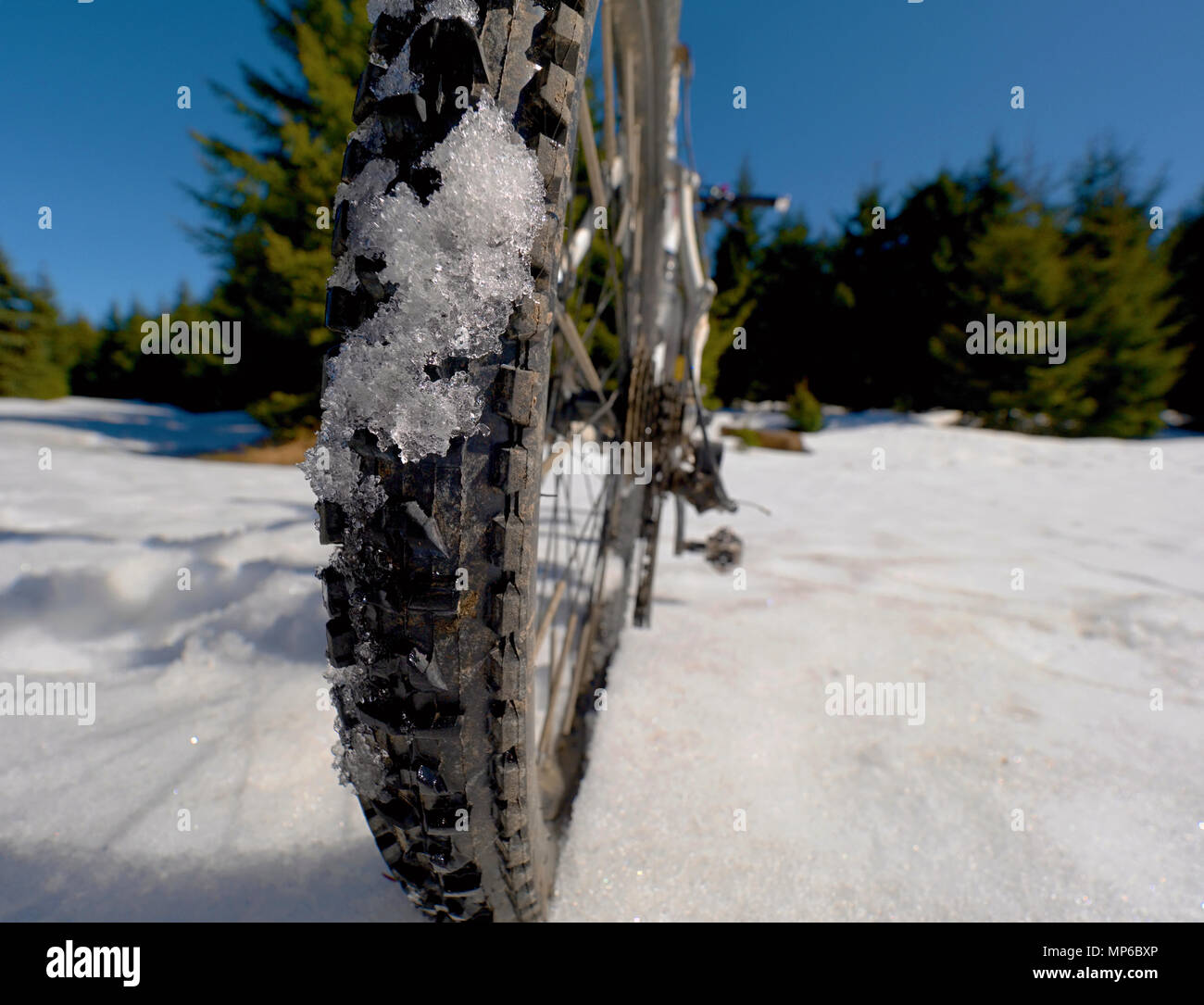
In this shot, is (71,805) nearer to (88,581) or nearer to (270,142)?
(88,581)

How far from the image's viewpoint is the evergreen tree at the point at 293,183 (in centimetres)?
741

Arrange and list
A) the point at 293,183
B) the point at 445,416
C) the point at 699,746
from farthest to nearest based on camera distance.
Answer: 1. the point at 293,183
2. the point at 699,746
3. the point at 445,416

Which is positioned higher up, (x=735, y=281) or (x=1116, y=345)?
(x=735, y=281)

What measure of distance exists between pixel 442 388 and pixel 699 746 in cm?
101

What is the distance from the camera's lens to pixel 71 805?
872mm

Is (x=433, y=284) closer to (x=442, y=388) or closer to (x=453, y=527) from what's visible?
(x=442, y=388)

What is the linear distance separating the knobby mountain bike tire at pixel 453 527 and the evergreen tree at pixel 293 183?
305 inches

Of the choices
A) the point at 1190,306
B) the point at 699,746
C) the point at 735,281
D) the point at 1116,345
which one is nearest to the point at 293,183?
the point at 699,746

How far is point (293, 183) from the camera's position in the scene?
25.6 ft

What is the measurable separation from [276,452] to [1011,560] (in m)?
8.23

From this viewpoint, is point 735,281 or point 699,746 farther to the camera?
point 735,281

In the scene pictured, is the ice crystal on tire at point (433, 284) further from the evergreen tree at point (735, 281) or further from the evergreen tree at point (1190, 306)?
the evergreen tree at point (1190, 306)

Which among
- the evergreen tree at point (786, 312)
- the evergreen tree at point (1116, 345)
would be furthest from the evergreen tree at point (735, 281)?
the evergreen tree at point (1116, 345)
